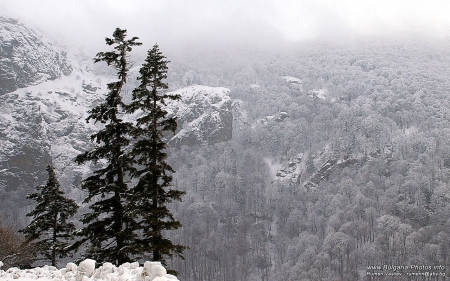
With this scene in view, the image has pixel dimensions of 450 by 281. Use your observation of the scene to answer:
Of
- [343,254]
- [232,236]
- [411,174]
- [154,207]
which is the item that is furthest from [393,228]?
[154,207]

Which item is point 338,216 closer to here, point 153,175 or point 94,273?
point 153,175

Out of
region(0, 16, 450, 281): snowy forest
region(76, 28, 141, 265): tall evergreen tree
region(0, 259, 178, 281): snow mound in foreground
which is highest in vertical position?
region(0, 16, 450, 281): snowy forest

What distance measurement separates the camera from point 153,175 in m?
15.9

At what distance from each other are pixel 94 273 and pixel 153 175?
6.88m

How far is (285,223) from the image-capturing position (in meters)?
167

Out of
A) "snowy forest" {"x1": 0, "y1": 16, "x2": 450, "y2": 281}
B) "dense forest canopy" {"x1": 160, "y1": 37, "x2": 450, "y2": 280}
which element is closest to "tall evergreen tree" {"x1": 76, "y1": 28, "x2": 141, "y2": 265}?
"snowy forest" {"x1": 0, "y1": 16, "x2": 450, "y2": 281}

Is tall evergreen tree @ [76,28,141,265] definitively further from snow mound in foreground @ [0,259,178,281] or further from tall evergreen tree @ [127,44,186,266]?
snow mound in foreground @ [0,259,178,281]

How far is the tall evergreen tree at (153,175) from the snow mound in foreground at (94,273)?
5.11 metres

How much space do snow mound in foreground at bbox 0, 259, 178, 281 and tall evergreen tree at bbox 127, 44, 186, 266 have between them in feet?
16.8

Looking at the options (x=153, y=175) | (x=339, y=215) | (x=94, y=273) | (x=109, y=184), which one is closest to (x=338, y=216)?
(x=339, y=215)

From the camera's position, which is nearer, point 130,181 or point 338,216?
point 130,181

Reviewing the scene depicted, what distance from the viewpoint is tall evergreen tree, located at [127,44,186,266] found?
15383 millimetres

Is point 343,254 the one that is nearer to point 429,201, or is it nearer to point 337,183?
point 429,201

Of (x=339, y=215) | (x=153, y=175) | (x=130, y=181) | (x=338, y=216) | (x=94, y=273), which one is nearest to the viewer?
(x=94, y=273)
